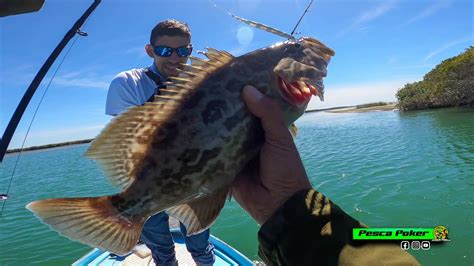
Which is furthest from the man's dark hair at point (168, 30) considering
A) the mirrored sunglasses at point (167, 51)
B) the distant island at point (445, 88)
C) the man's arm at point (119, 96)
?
the distant island at point (445, 88)

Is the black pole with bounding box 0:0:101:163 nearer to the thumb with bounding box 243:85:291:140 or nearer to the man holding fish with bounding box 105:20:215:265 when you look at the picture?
the man holding fish with bounding box 105:20:215:265

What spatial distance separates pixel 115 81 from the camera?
164 inches

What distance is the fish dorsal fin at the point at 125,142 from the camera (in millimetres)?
2482

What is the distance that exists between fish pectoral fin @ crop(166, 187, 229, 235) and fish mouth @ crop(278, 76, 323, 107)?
37.0 inches

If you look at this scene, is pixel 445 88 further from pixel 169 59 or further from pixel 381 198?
pixel 169 59

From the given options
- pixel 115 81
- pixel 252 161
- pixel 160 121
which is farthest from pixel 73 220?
pixel 115 81

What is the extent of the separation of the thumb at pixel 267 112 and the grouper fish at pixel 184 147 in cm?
7

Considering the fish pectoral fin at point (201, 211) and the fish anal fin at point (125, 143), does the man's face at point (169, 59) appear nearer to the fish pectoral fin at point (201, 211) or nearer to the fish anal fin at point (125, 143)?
the fish anal fin at point (125, 143)

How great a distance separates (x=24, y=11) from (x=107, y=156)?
1127 mm

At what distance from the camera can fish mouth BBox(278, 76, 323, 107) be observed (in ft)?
9.27

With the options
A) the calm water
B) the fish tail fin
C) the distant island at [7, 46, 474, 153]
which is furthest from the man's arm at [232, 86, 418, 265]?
the distant island at [7, 46, 474, 153]

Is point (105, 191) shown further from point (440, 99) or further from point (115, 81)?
point (440, 99)

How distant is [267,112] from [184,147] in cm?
72

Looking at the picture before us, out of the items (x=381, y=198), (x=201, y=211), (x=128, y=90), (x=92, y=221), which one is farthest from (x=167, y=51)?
A: (x=381, y=198)
